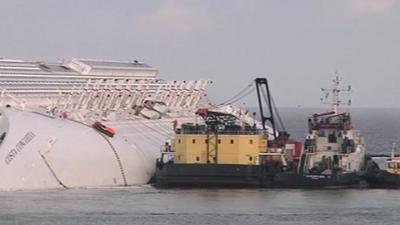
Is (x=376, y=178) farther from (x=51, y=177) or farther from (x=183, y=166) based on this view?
(x=51, y=177)

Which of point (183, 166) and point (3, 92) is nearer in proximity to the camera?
point (183, 166)

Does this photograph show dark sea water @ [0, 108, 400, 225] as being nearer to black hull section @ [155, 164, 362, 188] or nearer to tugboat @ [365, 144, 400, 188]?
black hull section @ [155, 164, 362, 188]

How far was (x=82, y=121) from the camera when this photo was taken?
6462cm

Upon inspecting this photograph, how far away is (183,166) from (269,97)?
1186cm

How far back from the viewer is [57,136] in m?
58.0

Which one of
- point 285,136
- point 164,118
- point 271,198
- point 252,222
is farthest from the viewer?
point 164,118

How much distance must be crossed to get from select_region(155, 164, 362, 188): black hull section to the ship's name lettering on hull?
705 centimetres

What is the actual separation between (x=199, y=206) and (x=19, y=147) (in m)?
9.66

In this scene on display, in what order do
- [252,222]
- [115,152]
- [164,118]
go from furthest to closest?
[164,118] → [115,152] → [252,222]

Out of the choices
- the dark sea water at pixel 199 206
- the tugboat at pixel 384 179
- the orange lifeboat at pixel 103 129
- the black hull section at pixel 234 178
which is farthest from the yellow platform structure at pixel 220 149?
the tugboat at pixel 384 179

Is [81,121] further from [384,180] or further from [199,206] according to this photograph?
[384,180]

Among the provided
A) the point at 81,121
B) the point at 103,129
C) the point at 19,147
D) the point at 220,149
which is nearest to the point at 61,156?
the point at 19,147

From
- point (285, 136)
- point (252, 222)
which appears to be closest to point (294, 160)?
point (285, 136)

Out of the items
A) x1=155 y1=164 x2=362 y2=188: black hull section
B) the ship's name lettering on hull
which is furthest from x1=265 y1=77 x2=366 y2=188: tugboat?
the ship's name lettering on hull
